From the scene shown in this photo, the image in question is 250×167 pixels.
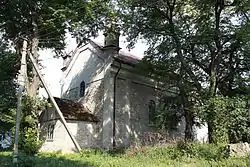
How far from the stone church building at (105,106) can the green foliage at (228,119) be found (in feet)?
28.3

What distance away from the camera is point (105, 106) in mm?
25781

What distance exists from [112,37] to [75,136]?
8.11 m

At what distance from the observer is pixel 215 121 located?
63.1ft

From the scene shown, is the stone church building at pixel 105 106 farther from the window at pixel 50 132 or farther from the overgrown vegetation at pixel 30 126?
the overgrown vegetation at pixel 30 126

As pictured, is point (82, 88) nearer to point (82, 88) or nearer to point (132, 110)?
point (82, 88)

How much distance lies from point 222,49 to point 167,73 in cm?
412

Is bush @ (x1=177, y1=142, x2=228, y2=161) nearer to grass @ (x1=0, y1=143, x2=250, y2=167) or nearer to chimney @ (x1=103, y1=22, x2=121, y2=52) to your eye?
grass @ (x1=0, y1=143, x2=250, y2=167)

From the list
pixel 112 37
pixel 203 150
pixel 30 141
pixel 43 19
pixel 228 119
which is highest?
pixel 43 19

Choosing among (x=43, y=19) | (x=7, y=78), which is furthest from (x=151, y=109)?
(x=7, y=78)

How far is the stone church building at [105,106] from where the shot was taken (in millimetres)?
25206

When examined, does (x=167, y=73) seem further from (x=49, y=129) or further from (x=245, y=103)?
(x=49, y=129)

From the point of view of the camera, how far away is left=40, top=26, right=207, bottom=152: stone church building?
2521 centimetres

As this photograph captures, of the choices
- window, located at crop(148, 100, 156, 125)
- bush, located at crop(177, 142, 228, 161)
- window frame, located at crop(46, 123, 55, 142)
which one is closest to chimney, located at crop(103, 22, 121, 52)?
window, located at crop(148, 100, 156, 125)

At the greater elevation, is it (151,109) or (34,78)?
(34,78)
